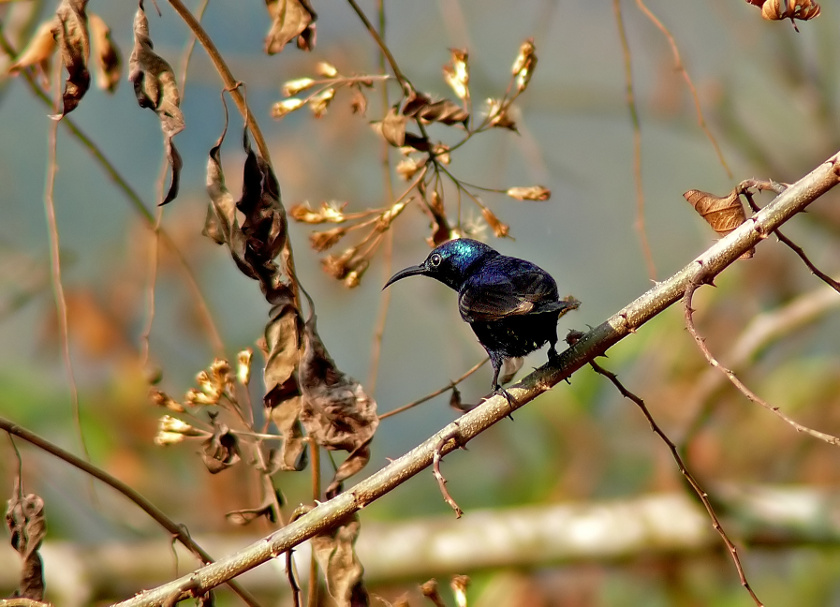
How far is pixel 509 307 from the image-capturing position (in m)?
2.57

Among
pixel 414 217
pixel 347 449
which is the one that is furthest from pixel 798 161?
pixel 347 449

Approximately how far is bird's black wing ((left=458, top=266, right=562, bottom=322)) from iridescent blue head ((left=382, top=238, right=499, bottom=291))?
8.3 inches

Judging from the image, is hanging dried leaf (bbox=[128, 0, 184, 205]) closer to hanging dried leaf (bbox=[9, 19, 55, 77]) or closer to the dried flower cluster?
the dried flower cluster

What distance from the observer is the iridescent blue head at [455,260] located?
121 inches

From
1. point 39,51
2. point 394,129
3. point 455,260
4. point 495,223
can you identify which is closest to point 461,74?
point 394,129

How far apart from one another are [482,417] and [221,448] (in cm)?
61

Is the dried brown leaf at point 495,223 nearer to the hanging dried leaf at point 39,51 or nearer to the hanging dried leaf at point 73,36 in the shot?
the hanging dried leaf at point 73,36

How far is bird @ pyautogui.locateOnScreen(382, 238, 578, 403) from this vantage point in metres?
2.55

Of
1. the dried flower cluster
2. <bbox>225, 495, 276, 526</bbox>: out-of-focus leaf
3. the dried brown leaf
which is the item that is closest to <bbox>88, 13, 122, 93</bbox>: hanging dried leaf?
the dried flower cluster

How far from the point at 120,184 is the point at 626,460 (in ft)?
17.1

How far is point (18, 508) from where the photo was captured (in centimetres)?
Answer: 185

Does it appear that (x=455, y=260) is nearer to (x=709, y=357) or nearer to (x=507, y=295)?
(x=507, y=295)

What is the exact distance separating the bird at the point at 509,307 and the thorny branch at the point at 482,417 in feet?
2.18

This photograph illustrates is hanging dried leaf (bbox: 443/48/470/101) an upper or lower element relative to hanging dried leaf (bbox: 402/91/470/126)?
upper
